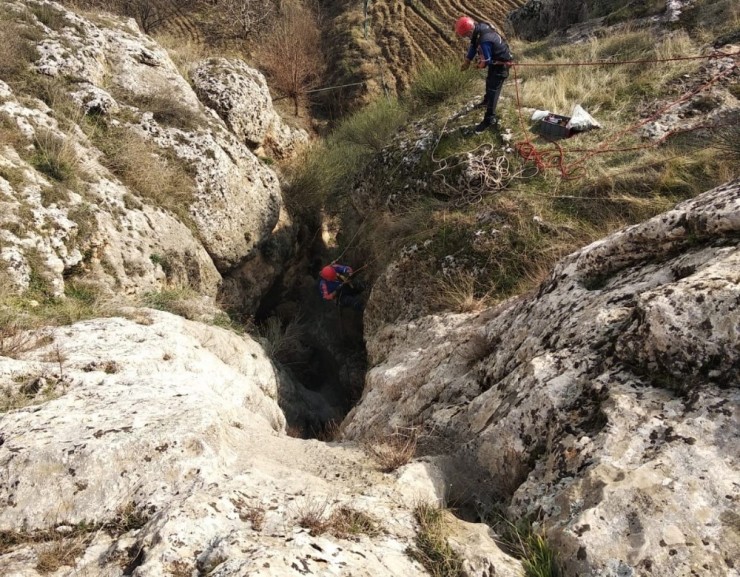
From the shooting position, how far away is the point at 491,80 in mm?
7047

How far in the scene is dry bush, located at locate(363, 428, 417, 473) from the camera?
10.5ft

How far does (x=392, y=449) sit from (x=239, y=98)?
36.9 ft

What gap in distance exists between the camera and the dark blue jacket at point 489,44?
6641 mm

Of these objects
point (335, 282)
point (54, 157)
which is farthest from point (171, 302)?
point (335, 282)

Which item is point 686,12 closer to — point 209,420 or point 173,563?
point 209,420

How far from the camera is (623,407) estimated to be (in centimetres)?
245

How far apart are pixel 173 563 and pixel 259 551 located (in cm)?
42

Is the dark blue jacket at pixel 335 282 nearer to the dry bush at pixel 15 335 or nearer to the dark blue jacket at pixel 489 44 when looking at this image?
the dark blue jacket at pixel 489 44

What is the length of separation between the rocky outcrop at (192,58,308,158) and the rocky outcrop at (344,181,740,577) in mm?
10375

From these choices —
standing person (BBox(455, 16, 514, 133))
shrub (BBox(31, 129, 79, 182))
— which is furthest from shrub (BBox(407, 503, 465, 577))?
shrub (BBox(31, 129, 79, 182))

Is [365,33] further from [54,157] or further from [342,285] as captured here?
[54,157]

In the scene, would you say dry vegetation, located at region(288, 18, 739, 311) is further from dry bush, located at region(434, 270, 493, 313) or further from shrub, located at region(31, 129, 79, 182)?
shrub, located at region(31, 129, 79, 182)

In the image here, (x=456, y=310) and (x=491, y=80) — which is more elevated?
(x=491, y=80)

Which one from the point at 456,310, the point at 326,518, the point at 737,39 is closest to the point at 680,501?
the point at 326,518
